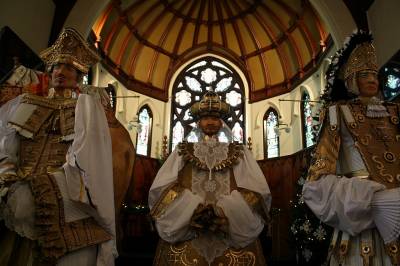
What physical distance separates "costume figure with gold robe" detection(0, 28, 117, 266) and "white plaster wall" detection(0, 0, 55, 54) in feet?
9.65

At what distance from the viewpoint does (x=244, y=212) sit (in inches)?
127

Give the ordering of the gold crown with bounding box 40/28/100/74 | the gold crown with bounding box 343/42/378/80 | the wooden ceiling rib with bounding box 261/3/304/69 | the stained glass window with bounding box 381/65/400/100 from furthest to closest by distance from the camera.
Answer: the wooden ceiling rib with bounding box 261/3/304/69
the stained glass window with bounding box 381/65/400/100
the gold crown with bounding box 343/42/378/80
the gold crown with bounding box 40/28/100/74

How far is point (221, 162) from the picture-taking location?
3.69 metres

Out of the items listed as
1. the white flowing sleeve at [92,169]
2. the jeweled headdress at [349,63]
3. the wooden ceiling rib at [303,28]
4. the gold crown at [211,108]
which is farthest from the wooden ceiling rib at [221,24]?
the white flowing sleeve at [92,169]

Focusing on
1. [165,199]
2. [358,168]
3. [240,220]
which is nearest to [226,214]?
[240,220]

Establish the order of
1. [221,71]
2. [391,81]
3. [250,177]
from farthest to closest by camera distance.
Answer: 1. [221,71]
2. [391,81]
3. [250,177]

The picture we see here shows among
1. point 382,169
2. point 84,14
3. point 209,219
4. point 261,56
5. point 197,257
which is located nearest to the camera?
point 382,169

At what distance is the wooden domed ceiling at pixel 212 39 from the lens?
9.48 m

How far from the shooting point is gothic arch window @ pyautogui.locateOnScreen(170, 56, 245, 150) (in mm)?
11336

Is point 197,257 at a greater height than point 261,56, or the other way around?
point 261,56

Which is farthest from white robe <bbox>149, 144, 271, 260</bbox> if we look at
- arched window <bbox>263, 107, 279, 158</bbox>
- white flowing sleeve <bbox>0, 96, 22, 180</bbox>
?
arched window <bbox>263, 107, 279, 158</bbox>

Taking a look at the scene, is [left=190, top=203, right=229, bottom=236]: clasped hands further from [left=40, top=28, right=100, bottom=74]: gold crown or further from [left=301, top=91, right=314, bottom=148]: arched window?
[left=301, top=91, right=314, bottom=148]: arched window

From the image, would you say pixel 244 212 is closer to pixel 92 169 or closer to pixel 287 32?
pixel 92 169

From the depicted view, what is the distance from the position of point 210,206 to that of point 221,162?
0.68m
